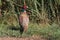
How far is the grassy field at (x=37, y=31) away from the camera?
772 centimetres

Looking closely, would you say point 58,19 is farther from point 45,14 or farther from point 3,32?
point 3,32

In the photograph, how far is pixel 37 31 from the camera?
8133 millimetres

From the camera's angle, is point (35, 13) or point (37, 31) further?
point (35, 13)

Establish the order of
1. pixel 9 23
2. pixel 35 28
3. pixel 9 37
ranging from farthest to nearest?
pixel 9 23
pixel 35 28
pixel 9 37

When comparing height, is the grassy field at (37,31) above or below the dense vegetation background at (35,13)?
below

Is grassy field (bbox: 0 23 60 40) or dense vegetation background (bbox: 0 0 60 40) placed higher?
dense vegetation background (bbox: 0 0 60 40)

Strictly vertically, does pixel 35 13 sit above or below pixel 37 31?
above

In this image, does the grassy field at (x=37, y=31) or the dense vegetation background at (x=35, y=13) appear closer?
the grassy field at (x=37, y=31)

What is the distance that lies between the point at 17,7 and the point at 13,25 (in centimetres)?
76

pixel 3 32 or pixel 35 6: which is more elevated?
pixel 35 6

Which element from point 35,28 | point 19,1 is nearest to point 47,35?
point 35,28

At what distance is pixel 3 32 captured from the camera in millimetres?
7953

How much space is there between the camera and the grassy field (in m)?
7.72

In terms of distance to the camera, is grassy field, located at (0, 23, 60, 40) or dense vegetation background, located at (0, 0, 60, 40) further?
dense vegetation background, located at (0, 0, 60, 40)
